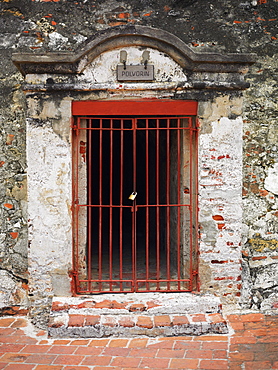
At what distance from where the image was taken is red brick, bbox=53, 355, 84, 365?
12.9ft

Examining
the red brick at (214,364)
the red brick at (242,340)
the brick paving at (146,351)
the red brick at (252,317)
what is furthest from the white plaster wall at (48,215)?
the red brick at (252,317)

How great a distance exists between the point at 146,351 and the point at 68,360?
2.46 feet

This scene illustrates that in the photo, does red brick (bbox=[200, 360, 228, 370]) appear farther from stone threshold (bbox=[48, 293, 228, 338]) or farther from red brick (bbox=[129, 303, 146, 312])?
red brick (bbox=[129, 303, 146, 312])

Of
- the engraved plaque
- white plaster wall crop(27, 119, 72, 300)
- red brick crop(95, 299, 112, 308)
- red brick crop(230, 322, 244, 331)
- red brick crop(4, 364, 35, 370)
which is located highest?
the engraved plaque

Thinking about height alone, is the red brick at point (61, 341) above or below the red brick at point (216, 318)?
below

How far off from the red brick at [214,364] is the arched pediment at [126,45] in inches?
117

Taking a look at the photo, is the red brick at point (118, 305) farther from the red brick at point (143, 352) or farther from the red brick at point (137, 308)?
the red brick at point (143, 352)

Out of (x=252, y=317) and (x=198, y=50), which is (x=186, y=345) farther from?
(x=198, y=50)

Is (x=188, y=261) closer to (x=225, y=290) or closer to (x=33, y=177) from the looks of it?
(x=225, y=290)

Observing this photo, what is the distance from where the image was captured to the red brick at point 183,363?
12.6 feet

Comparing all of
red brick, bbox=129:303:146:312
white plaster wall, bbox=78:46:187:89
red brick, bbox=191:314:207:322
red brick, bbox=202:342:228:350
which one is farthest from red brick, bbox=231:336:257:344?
white plaster wall, bbox=78:46:187:89

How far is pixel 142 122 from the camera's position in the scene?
8.29 meters

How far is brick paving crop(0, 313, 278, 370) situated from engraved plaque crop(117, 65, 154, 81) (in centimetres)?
278

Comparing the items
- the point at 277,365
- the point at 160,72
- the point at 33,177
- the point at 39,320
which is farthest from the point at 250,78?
the point at 39,320
